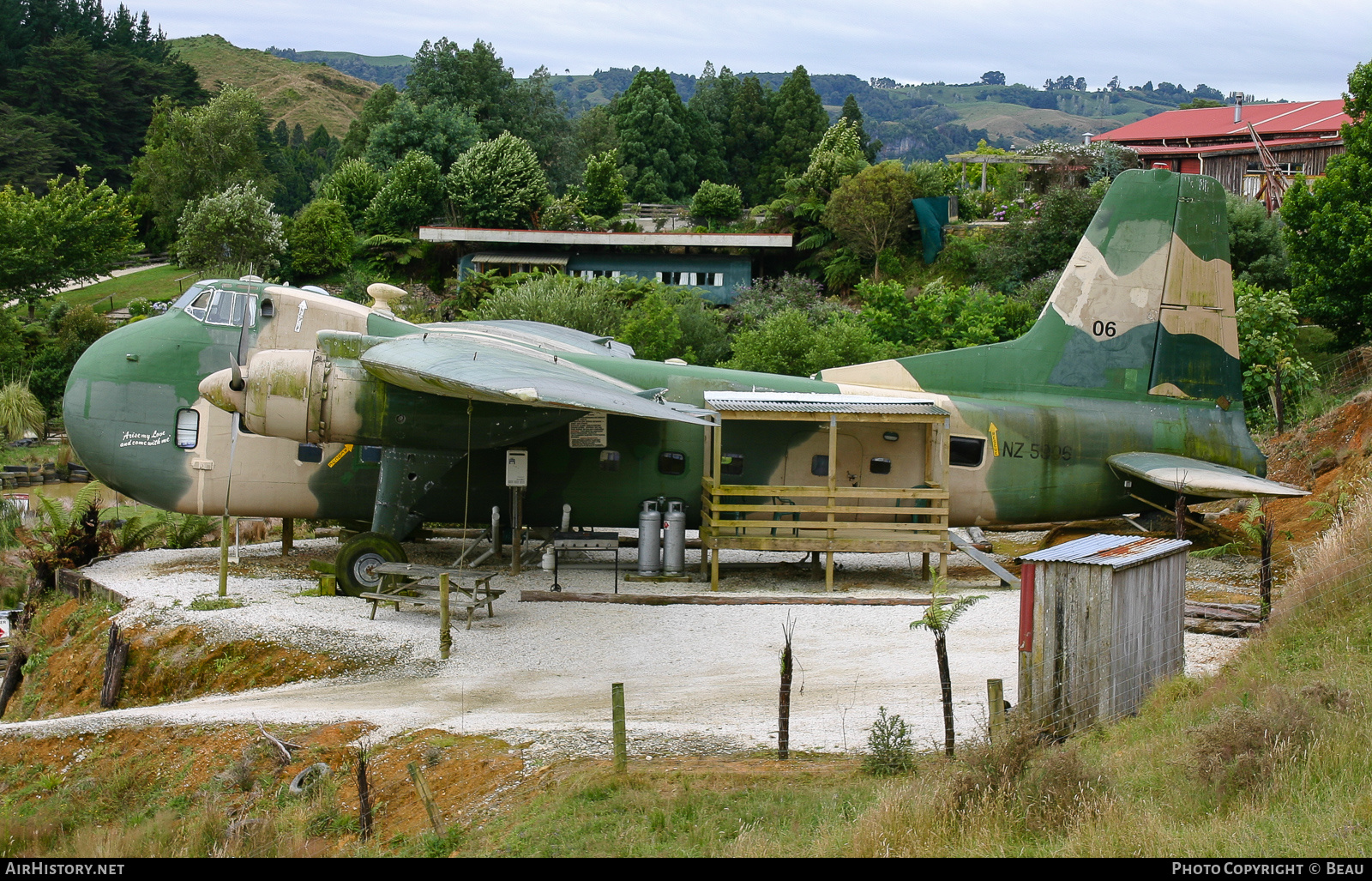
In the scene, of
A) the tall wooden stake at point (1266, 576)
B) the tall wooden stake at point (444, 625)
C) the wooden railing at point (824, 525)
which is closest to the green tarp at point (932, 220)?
the wooden railing at point (824, 525)

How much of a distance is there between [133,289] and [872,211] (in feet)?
144

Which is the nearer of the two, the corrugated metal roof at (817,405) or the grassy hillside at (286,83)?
the corrugated metal roof at (817,405)

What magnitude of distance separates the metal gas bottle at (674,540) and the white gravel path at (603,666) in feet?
2.18

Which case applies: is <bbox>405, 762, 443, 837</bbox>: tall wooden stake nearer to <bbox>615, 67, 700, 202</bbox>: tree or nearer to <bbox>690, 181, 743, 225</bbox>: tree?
<bbox>690, 181, 743, 225</bbox>: tree

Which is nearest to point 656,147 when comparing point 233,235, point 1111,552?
point 233,235

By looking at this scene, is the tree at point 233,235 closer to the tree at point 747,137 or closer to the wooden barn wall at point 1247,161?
the tree at point 747,137

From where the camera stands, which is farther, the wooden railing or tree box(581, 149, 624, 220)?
tree box(581, 149, 624, 220)

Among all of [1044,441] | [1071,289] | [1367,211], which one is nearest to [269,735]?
[1044,441]

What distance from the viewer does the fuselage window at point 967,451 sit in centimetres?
1945

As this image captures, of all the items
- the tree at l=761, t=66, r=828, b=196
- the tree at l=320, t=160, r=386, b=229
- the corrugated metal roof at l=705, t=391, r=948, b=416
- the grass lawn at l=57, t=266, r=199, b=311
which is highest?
the tree at l=761, t=66, r=828, b=196

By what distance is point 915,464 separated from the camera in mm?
19734

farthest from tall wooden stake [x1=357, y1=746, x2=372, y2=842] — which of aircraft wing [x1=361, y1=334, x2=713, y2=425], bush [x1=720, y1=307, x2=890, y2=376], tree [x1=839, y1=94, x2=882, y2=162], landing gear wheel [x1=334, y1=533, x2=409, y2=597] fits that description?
tree [x1=839, y1=94, x2=882, y2=162]

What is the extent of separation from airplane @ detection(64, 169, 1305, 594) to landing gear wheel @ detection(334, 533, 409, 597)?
0.04 meters

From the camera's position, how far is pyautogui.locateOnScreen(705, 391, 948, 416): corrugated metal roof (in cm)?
1833
